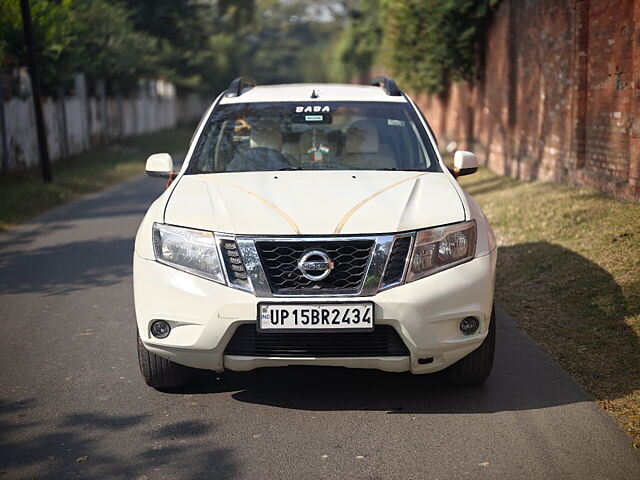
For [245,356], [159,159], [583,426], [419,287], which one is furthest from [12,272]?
[583,426]

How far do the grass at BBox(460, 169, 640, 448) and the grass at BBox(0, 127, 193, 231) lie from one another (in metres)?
6.93

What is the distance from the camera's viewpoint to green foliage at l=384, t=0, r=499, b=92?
19562mm

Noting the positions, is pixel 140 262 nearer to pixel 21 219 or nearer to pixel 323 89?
pixel 323 89

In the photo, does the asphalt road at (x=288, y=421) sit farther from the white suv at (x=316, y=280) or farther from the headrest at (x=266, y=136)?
the headrest at (x=266, y=136)

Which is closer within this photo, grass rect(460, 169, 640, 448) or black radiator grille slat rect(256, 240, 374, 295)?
black radiator grille slat rect(256, 240, 374, 295)

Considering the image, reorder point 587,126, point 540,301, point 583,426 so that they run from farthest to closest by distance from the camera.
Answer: point 587,126 < point 540,301 < point 583,426

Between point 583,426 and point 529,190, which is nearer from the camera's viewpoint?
point 583,426

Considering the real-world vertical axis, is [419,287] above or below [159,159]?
below

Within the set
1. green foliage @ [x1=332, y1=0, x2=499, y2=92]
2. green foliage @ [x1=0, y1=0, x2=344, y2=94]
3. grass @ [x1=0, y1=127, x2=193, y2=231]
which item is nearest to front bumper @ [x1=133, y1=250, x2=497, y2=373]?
grass @ [x1=0, y1=127, x2=193, y2=231]

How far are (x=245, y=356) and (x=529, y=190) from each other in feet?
28.9

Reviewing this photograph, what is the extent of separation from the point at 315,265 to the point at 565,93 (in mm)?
8398

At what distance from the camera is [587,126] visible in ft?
36.6

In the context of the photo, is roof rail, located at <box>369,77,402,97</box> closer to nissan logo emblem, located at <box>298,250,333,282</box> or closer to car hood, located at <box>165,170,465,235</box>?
car hood, located at <box>165,170,465,235</box>

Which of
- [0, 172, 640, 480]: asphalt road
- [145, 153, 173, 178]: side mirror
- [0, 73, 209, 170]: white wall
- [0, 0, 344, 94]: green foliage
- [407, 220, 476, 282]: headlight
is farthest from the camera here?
[0, 0, 344, 94]: green foliage
